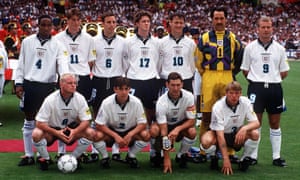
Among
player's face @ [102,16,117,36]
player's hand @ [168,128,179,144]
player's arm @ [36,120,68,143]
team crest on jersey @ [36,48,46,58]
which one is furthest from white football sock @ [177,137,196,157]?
team crest on jersey @ [36,48,46,58]

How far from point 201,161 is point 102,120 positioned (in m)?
1.55

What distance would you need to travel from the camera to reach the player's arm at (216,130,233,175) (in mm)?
6866

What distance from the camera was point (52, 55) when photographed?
7469mm

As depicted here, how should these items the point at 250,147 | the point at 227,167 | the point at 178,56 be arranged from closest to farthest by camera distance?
the point at 227,167 < the point at 250,147 < the point at 178,56

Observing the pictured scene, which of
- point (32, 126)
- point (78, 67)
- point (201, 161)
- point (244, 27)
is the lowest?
point (201, 161)

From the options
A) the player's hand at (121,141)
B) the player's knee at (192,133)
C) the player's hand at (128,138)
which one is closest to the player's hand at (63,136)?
the player's hand at (121,141)

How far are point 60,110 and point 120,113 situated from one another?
2.47 feet

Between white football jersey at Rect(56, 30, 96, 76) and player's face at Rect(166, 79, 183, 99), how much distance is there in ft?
4.69

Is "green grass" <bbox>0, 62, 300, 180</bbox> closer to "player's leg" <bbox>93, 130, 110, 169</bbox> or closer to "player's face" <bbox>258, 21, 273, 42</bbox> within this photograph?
"player's leg" <bbox>93, 130, 110, 169</bbox>

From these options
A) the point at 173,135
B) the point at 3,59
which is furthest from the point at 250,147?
the point at 3,59

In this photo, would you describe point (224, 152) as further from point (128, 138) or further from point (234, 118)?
point (128, 138)

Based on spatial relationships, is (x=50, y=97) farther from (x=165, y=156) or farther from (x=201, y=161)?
(x=201, y=161)

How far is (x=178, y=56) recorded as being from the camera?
25.8 feet

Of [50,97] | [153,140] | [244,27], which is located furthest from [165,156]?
[244,27]
